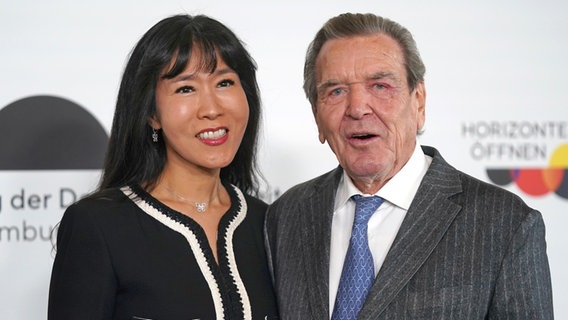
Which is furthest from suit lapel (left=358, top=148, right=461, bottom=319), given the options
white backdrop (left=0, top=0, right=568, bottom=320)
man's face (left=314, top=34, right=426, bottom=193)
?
white backdrop (left=0, top=0, right=568, bottom=320)

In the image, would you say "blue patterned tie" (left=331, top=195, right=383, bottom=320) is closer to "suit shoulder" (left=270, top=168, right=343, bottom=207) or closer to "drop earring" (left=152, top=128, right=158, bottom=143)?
"suit shoulder" (left=270, top=168, right=343, bottom=207)

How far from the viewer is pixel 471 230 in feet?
5.55

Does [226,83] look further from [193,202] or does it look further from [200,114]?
[193,202]

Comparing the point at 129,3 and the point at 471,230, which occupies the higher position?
the point at 129,3

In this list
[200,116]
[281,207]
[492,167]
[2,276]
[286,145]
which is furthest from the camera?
[492,167]

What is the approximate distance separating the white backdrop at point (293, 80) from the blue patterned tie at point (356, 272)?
718mm

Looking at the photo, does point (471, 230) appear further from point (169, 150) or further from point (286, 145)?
point (286, 145)

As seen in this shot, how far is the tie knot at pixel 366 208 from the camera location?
182 centimetres

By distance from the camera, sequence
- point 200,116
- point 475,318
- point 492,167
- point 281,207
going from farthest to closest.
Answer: point 492,167 → point 281,207 → point 200,116 → point 475,318

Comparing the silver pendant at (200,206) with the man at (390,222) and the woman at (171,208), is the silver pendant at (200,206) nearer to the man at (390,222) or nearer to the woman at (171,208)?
the woman at (171,208)

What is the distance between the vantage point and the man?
5.39ft

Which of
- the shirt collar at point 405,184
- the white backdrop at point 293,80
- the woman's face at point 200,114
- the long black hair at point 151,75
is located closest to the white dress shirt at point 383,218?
the shirt collar at point 405,184

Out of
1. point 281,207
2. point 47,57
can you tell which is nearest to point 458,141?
point 281,207

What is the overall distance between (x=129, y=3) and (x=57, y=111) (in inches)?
16.7
